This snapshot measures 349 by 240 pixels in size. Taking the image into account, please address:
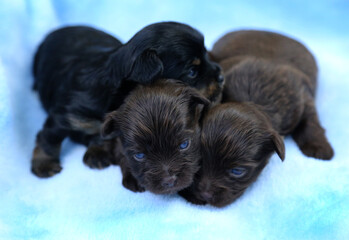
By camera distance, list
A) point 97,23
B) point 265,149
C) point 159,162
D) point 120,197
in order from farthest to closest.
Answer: point 97,23, point 120,197, point 265,149, point 159,162

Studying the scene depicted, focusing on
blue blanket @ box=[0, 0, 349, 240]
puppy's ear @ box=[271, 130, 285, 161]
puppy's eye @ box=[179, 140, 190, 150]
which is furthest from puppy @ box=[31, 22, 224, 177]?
puppy's ear @ box=[271, 130, 285, 161]

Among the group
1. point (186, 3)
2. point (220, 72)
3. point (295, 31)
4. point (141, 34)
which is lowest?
point (295, 31)

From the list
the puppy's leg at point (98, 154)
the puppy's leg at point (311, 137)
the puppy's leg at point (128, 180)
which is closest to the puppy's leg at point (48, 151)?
the puppy's leg at point (98, 154)

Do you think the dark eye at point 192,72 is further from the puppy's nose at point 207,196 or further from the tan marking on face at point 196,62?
the puppy's nose at point 207,196

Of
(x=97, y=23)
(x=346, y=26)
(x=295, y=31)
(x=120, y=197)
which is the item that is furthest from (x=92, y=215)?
(x=346, y=26)

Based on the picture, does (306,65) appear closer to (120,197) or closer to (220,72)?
(220,72)

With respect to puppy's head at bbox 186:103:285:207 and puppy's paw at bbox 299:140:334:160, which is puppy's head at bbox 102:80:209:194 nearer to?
puppy's head at bbox 186:103:285:207
